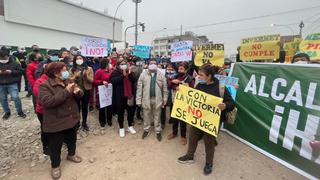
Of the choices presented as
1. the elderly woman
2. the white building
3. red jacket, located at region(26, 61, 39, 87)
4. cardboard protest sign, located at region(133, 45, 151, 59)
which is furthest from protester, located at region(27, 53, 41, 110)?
the white building

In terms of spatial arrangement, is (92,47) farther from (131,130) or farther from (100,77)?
(131,130)

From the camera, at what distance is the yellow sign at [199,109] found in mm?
3510

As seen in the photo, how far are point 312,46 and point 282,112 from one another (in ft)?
10.8

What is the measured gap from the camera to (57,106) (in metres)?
3.35

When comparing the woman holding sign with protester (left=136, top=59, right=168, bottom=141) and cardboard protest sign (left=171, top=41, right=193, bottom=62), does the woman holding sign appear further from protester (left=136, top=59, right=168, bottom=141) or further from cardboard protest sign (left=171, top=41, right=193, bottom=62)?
cardboard protest sign (left=171, top=41, right=193, bottom=62)

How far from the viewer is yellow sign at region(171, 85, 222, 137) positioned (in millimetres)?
3510

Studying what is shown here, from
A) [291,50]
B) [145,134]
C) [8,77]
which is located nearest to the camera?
[145,134]

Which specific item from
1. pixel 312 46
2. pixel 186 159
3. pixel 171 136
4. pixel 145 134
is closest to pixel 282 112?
pixel 186 159

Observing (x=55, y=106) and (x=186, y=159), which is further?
(x=186, y=159)

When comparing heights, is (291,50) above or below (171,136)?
above

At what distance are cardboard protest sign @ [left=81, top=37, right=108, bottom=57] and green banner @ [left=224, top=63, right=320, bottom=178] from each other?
170 inches

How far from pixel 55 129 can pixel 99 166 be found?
1.13 m

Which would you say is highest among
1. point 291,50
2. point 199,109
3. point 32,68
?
point 291,50

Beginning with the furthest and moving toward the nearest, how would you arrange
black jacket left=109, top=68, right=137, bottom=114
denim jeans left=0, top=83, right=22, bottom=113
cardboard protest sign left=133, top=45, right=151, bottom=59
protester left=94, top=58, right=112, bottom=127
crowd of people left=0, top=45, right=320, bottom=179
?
cardboard protest sign left=133, top=45, right=151, bottom=59 < denim jeans left=0, top=83, right=22, bottom=113 < protester left=94, top=58, right=112, bottom=127 < black jacket left=109, top=68, right=137, bottom=114 < crowd of people left=0, top=45, right=320, bottom=179
